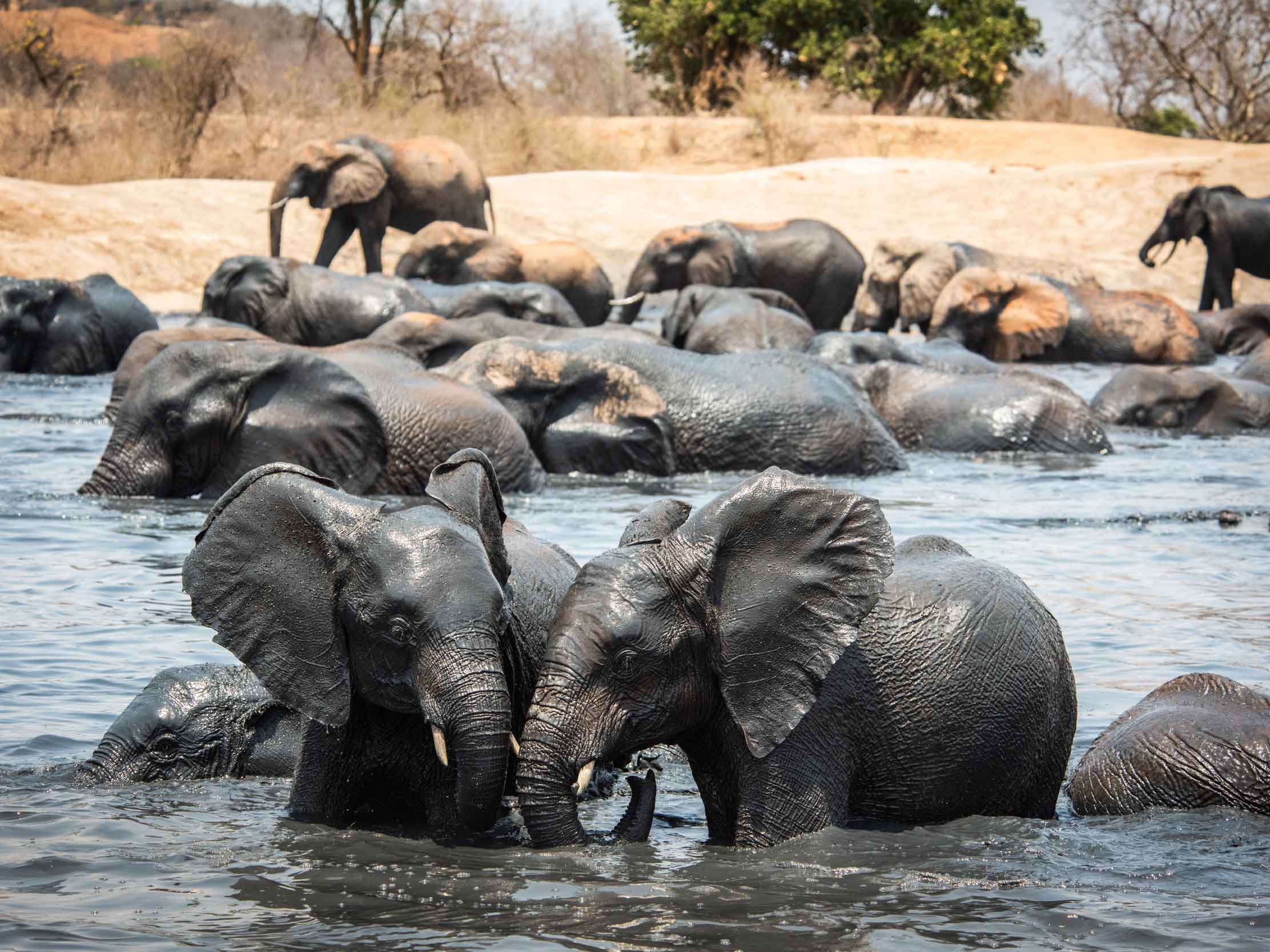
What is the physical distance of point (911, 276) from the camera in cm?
2284

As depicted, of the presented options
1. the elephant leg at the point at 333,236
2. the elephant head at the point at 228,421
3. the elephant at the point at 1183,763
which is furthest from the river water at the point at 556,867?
the elephant leg at the point at 333,236

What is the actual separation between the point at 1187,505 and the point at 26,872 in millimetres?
8095

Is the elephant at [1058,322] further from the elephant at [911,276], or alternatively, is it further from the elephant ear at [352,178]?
the elephant ear at [352,178]

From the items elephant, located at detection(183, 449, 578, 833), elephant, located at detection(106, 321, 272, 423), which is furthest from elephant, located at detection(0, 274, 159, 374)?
elephant, located at detection(183, 449, 578, 833)

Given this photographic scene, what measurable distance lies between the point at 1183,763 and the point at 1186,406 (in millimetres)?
10531

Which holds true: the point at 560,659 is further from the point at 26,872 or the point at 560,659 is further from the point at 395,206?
the point at 395,206

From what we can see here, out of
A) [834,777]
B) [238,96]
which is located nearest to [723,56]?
[238,96]

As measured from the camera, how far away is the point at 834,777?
469cm

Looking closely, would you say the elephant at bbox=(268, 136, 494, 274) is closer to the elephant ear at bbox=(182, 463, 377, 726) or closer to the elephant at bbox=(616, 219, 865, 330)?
the elephant at bbox=(616, 219, 865, 330)

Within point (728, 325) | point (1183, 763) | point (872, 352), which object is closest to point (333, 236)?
point (728, 325)

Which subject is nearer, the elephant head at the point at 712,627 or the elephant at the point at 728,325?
the elephant head at the point at 712,627

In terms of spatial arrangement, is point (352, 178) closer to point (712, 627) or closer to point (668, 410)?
point (668, 410)

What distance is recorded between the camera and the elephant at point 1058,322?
68.1 feet

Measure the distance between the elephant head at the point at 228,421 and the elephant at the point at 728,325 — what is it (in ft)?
20.5
